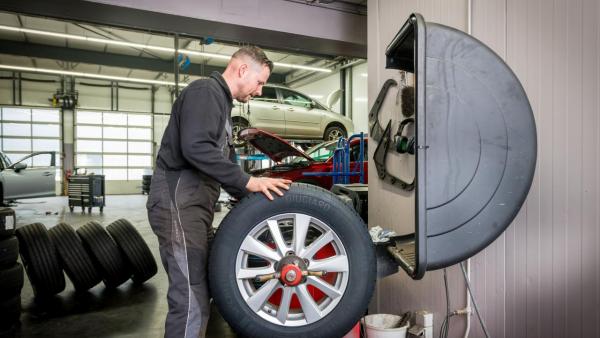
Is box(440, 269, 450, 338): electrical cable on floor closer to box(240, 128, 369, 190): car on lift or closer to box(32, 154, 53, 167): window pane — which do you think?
box(240, 128, 369, 190): car on lift

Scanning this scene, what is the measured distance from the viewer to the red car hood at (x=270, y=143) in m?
4.80

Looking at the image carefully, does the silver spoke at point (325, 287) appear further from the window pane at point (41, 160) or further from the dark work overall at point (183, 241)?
the window pane at point (41, 160)

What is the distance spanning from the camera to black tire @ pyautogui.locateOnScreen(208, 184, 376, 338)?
143 centimetres

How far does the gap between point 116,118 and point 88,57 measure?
4407 mm

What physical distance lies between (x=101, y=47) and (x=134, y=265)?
1032 centimetres

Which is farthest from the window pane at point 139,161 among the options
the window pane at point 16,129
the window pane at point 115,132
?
the window pane at point 16,129

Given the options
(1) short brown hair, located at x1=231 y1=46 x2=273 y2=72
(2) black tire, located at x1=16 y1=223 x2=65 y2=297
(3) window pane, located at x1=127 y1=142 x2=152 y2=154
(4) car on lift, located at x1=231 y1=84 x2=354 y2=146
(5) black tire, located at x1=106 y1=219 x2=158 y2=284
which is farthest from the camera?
(3) window pane, located at x1=127 y1=142 x2=152 y2=154

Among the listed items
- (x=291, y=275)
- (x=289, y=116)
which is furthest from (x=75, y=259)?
(x=289, y=116)

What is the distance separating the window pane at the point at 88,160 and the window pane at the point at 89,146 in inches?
7.5

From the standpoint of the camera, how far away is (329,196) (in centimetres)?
148

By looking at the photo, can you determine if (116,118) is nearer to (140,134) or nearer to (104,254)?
(140,134)

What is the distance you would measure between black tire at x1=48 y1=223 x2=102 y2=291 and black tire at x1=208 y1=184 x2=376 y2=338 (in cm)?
262

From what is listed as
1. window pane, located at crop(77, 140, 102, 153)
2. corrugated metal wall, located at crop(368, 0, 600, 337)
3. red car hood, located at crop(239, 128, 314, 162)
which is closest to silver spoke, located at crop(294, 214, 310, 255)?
corrugated metal wall, located at crop(368, 0, 600, 337)

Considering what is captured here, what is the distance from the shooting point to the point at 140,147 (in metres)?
16.0
